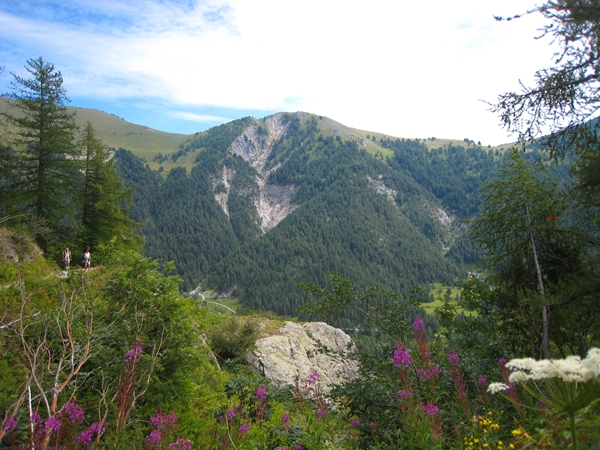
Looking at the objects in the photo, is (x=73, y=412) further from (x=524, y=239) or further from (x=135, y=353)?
(x=524, y=239)

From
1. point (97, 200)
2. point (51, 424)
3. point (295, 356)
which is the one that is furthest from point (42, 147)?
point (51, 424)

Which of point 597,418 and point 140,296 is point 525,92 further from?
point 140,296

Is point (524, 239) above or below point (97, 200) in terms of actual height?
above

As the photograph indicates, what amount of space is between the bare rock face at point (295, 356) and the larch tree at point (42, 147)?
42.2ft

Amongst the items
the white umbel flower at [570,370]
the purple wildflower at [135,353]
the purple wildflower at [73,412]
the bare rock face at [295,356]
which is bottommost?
the bare rock face at [295,356]

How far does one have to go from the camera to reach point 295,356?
53.1ft

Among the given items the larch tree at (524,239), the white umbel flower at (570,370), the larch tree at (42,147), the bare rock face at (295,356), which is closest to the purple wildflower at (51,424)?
the white umbel flower at (570,370)

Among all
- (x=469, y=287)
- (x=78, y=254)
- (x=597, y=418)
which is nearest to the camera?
(x=597, y=418)

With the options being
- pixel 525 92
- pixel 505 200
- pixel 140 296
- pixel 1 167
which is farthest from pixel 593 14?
pixel 1 167

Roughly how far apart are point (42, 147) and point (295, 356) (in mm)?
16804

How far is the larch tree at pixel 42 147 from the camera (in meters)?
18.4

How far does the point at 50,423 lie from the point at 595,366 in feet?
12.5

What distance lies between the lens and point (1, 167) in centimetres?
1806

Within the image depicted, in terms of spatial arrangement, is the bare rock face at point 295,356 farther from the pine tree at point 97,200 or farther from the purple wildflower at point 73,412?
the pine tree at point 97,200
